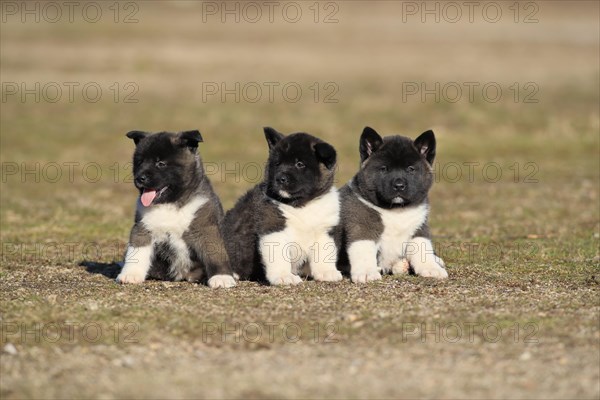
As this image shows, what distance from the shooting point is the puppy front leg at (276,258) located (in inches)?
459

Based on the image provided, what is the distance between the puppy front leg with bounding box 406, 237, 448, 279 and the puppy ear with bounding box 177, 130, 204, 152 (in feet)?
9.91

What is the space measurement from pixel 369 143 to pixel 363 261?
1598 mm

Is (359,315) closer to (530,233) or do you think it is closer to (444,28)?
(530,233)

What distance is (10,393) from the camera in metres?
8.17

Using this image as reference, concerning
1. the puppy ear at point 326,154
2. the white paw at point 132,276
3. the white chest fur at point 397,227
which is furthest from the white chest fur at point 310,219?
the white paw at point 132,276

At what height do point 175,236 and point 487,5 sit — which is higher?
point 487,5

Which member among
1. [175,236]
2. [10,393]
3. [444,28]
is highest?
[444,28]

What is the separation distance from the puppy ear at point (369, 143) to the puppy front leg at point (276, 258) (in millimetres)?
1680

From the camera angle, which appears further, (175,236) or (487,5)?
(487,5)

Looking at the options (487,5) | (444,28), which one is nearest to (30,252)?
(444,28)

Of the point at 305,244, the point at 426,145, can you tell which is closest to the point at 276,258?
the point at 305,244

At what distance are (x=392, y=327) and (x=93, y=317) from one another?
3.09 metres

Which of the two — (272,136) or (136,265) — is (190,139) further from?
(136,265)

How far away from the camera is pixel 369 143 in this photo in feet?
40.9
